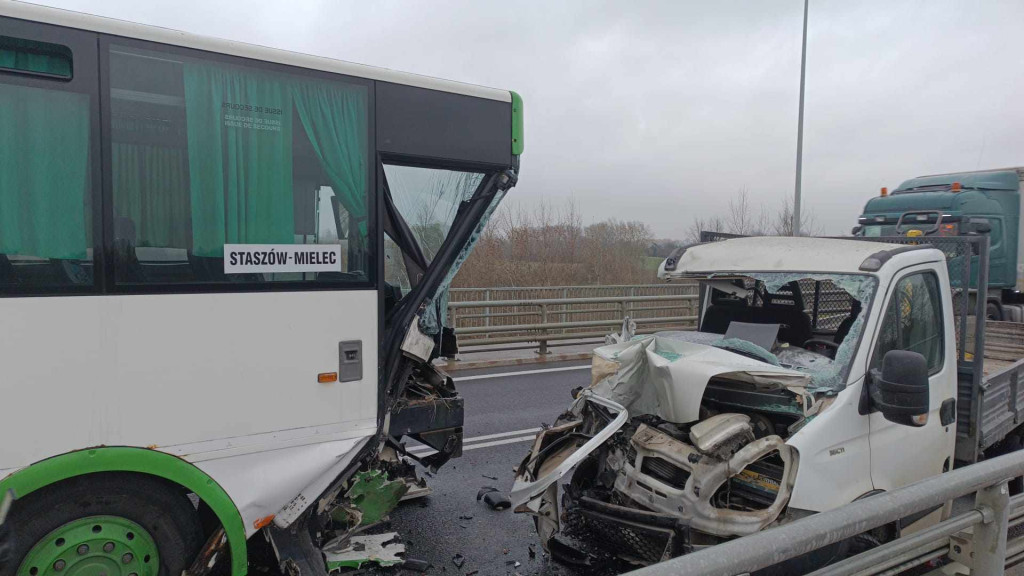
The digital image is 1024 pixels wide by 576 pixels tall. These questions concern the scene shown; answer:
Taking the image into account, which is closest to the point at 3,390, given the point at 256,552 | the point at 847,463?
the point at 256,552

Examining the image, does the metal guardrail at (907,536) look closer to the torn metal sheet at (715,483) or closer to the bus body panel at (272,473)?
the torn metal sheet at (715,483)

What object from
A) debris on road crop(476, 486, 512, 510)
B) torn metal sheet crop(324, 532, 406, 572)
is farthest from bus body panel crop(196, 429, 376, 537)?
debris on road crop(476, 486, 512, 510)

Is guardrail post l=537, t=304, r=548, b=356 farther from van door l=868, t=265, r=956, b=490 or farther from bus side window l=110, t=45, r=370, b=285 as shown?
bus side window l=110, t=45, r=370, b=285

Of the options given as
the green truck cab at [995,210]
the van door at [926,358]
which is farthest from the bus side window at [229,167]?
the green truck cab at [995,210]

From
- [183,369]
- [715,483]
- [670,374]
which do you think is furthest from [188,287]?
[715,483]

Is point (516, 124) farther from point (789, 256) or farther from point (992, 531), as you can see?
point (992, 531)

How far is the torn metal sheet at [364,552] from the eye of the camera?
3990 millimetres

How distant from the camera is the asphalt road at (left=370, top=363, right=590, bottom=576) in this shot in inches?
171

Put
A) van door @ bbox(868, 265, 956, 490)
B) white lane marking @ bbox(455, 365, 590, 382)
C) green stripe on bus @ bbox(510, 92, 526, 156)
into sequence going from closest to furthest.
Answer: van door @ bbox(868, 265, 956, 490) → green stripe on bus @ bbox(510, 92, 526, 156) → white lane marking @ bbox(455, 365, 590, 382)

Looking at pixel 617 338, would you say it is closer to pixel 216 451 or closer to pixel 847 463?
pixel 847 463

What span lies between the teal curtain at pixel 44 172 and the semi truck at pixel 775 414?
8.67 ft

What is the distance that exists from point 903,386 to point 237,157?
361 cm

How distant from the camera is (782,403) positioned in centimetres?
358

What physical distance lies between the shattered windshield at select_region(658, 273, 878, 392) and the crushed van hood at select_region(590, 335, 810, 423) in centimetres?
26
